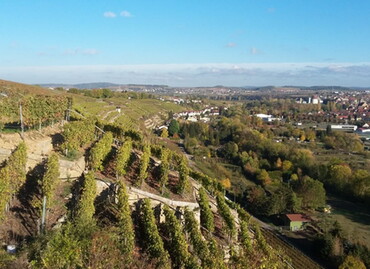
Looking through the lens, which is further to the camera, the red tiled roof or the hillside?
the red tiled roof

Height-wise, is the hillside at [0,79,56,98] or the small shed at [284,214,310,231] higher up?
the hillside at [0,79,56,98]

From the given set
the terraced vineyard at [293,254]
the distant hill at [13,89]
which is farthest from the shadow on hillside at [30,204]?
the terraced vineyard at [293,254]

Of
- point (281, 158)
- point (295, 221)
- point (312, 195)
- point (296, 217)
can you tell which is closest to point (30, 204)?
point (295, 221)

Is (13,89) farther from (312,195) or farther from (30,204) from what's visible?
(312,195)

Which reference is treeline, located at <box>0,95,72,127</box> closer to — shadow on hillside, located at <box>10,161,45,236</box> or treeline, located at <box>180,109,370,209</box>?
shadow on hillside, located at <box>10,161,45,236</box>

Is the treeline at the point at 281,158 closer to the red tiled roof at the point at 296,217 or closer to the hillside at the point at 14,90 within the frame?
the red tiled roof at the point at 296,217

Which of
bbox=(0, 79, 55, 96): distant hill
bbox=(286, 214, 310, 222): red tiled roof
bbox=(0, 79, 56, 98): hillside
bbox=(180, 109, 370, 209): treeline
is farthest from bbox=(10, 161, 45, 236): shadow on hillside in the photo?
bbox=(180, 109, 370, 209): treeline
